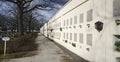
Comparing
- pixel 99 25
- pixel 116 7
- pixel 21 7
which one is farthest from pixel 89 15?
pixel 21 7

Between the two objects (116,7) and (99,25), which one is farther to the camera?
(99,25)

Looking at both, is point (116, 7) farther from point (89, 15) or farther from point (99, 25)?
point (89, 15)

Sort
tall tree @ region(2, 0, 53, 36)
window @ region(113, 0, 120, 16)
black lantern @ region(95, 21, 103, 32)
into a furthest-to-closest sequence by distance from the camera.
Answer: tall tree @ region(2, 0, 53, 36), black lantern @ region(95, 21, 103, 32), window @ region(113, 0, 120, 16)

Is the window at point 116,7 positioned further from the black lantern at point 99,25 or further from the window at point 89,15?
the window at point 89,15

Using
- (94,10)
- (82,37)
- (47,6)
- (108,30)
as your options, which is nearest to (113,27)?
(108,30)

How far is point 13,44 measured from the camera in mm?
19047

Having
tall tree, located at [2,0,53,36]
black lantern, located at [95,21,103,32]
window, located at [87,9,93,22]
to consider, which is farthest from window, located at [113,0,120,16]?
tall tree, located at [2,0,53,36]

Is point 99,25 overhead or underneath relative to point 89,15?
underneath

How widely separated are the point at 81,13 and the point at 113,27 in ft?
16.2

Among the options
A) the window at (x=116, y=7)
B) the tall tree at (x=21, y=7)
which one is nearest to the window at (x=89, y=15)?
the window at (x=116, y=7)

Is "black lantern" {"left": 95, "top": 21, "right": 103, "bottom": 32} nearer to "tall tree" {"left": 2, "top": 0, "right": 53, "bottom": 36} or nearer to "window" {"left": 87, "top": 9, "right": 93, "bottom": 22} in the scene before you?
"window" {"left": 87, "top": 9, "right": 93, "bottom": 22}

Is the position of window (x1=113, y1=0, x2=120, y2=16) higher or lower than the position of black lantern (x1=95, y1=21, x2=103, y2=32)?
higher

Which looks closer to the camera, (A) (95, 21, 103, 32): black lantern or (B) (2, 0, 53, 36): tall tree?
(A) (95, 21, 103, 32): black lantern

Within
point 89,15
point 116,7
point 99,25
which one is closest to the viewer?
point 116,7
